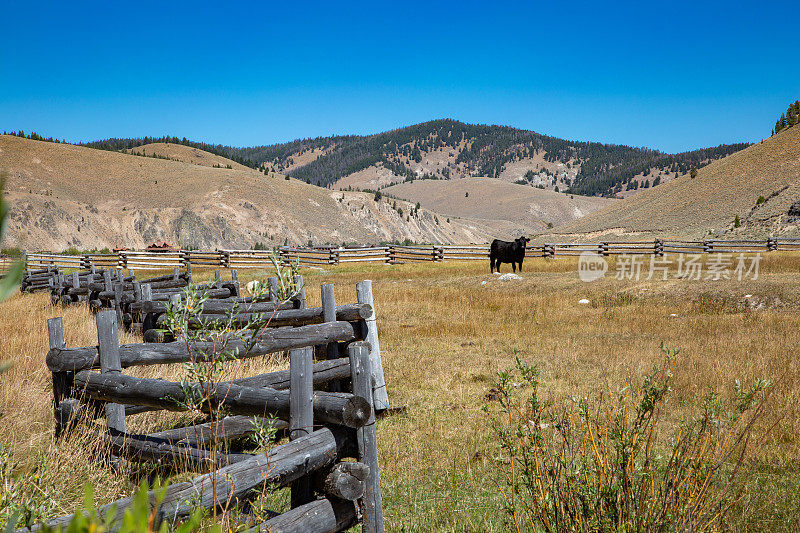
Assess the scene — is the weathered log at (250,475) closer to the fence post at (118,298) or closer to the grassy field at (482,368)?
the grassy field at (482,368)

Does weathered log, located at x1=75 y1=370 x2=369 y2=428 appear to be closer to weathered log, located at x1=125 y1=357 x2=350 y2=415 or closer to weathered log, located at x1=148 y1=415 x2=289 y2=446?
weathered log, located at x1=125 y1=357 x2=350 y2=415

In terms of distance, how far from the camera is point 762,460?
5.00 m

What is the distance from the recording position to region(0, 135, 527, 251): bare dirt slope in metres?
54.2

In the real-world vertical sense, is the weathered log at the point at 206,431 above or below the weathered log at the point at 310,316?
below

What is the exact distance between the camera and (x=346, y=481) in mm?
3092

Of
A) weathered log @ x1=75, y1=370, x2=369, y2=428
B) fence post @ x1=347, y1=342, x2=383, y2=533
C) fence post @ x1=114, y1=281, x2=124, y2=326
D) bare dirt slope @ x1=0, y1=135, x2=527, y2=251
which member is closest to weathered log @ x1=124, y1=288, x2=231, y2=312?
fence post @ x1=114, y1=281, x2=124, y2=326

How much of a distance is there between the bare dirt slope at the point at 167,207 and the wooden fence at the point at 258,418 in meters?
50.9

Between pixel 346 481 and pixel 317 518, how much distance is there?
0.84ft

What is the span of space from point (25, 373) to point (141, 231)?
190ft

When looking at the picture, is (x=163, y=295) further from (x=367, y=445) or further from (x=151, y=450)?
(x=367, y=445)

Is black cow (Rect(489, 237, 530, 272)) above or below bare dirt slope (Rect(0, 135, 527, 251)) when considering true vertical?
below

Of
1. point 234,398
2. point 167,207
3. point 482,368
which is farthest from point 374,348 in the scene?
point 167,207

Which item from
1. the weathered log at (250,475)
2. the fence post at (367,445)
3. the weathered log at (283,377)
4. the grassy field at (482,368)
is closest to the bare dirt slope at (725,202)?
the grassy field at (482,368)

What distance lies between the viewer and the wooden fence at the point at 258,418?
108 inches
